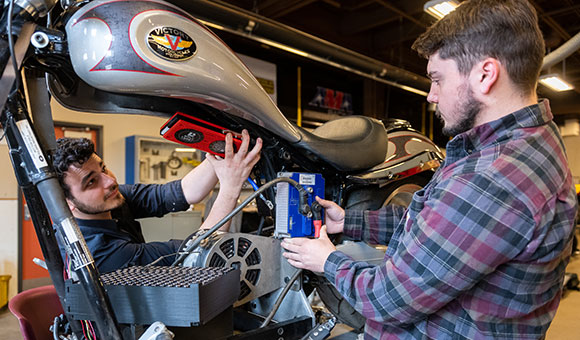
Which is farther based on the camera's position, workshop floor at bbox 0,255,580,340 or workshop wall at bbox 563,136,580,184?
workshop wall at bbox 563,136,580,184

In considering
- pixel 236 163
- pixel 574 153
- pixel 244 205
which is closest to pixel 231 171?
pixel 236 163

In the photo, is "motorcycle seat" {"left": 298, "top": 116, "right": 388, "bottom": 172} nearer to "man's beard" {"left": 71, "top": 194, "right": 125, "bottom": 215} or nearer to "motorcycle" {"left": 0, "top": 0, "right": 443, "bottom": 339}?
"motorcycle" {"left": 0, "top": 0, "right": 443, "bottom": 339}

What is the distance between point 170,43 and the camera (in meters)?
1.03

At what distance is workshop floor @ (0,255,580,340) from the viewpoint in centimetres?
254

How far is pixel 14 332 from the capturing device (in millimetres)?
2889

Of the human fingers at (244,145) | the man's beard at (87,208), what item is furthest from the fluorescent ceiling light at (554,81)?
the man's beard at (87,208)

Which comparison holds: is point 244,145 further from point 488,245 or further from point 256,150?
point 488,245

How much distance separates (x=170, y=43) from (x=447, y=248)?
0.80 m

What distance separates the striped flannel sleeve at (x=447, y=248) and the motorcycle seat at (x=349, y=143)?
622 millimetres

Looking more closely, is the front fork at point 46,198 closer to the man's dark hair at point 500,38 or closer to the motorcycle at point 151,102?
the motorcycle at point 151,102

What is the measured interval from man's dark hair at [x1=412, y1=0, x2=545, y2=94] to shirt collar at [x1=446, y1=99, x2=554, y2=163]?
5 cm

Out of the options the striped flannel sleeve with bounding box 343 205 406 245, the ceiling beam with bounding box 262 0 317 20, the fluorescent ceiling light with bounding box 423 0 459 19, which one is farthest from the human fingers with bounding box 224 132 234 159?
the ceiling beam with bounding box 262 0 317 20

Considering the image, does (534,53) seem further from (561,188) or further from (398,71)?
(398,71)

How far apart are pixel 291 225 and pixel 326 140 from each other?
0.35 m
